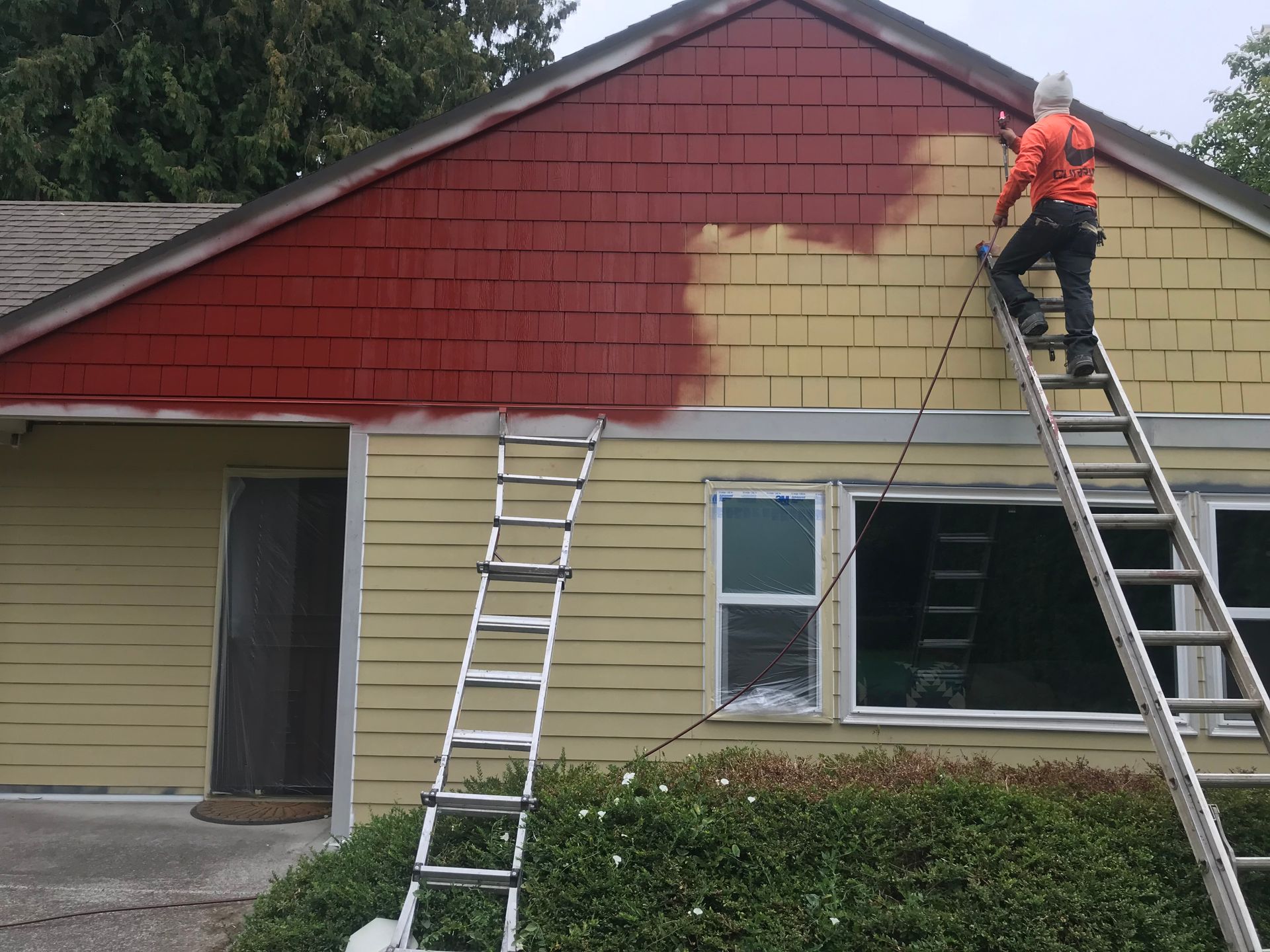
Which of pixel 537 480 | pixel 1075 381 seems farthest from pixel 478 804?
pixel 1075 381

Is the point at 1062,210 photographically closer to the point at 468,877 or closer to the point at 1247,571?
the point at 1247,571

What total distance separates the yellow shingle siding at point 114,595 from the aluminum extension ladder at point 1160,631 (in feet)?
15.0

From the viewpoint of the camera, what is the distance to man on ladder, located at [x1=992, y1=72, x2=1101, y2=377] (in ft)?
17.4

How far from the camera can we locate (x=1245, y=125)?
2289cm

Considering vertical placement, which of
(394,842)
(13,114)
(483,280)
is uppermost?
(13,114)

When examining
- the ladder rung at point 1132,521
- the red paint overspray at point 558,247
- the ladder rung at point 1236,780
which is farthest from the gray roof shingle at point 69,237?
the ladder rung at point 1236,780

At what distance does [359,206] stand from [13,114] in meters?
14.0

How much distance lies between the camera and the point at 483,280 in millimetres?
6145

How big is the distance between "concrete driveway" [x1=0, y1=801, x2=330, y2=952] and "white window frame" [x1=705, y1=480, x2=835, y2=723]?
2.50 metres

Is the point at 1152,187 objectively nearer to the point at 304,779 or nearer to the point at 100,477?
the point at 304,779

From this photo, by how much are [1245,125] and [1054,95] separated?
2154 centimetres

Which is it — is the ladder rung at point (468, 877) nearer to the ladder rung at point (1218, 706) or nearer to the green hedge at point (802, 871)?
the green hedge at point (802, 871)

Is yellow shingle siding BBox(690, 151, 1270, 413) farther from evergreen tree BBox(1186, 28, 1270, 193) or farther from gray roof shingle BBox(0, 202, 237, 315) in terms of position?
evergreen tree BBox(1186, 28, 1270, 193)

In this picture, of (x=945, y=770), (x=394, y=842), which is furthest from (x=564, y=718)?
(x=945, y=770)
